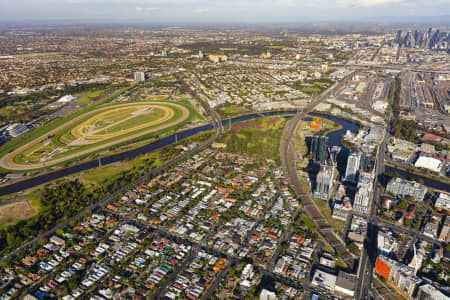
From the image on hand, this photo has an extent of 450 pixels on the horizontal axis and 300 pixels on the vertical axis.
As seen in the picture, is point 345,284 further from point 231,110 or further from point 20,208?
point 231,110

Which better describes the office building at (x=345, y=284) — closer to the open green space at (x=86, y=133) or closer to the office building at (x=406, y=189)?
the office building at (x=406, y=189)

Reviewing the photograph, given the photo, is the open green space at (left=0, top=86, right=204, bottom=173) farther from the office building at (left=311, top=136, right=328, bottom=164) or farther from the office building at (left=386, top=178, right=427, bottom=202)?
the office building at (left=386, top=178, right=427, bottom=202)

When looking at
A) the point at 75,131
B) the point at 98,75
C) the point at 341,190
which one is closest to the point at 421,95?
the point at 341,190

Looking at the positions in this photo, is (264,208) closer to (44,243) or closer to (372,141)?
(44,243)

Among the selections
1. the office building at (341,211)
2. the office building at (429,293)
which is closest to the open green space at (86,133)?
the office building at (341,211)

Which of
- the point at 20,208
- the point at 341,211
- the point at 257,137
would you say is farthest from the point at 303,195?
the point at 20,208

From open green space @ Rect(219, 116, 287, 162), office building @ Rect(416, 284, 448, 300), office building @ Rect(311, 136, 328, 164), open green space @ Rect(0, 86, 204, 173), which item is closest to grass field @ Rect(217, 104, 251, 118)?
open green space @ Rect(0, 86, 204, 173)
